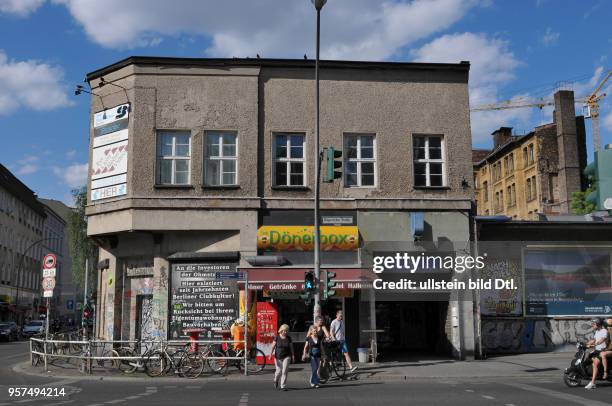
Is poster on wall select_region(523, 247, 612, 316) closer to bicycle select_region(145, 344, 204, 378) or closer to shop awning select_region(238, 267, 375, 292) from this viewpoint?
shop awning select_region(238, 267, 375, 292)

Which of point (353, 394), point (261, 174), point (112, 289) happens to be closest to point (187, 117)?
point (261, 174)

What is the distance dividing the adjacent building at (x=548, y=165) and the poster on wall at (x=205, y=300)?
4468cm

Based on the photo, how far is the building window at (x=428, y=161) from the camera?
2236 cm

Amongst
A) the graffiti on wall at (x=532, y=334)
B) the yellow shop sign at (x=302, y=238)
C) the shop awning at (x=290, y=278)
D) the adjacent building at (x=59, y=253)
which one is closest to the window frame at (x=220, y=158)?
→ the yellow shop sign at (x=302, y=238)

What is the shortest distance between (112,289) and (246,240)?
5625 mm

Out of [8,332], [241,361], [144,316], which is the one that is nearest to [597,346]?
[241,361]

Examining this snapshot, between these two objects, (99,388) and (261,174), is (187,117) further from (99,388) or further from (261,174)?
(99,388)

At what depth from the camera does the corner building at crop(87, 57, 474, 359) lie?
69.9 ft

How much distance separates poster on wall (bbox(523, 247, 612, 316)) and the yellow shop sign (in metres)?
7.33

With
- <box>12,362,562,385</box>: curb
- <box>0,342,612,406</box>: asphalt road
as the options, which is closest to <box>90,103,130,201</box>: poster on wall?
<box>12,362,562,385</box>: curb

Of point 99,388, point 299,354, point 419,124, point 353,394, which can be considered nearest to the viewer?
point 353,394

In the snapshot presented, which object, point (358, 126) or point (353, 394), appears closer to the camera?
point (353, 394)

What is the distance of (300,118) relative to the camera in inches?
872

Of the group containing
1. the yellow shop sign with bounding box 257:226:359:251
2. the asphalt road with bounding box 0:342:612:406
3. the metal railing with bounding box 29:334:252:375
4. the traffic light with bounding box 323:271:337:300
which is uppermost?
the yellow shop sign with bounding box 257:226:359:251
